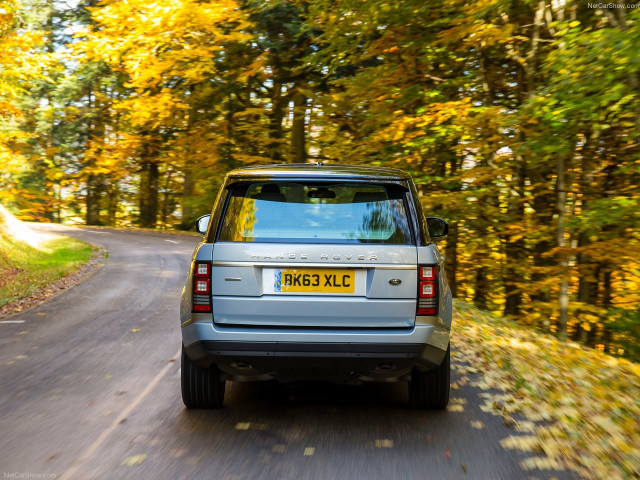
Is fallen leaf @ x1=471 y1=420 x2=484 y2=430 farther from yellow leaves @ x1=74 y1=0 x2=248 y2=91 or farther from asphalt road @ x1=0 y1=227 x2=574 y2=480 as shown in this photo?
yellow leaves @ x1=74 y1=0 x2=248 y2=91

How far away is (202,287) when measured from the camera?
4195 mm

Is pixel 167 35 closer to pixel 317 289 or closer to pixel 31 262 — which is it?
pixel 31 262

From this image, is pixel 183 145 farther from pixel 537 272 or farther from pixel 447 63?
pixel 537 272

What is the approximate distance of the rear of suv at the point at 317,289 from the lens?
4098 millimetres

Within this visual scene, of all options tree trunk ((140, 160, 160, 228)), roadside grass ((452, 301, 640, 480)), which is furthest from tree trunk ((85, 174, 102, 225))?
roadside grass ((452, 301, 640, 480))

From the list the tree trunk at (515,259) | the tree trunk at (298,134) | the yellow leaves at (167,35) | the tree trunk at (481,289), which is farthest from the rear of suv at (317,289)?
the tree trunk at (298,134)

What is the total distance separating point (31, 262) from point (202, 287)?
12.8 m

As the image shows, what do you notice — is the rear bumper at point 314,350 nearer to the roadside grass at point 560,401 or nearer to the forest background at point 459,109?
the roadside grass at point 560,401

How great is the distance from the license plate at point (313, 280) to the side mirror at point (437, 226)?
1.61 metres

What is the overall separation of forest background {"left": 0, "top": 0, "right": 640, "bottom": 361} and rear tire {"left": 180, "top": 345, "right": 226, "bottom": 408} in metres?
6.28

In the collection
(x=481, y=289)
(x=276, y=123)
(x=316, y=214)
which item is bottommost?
(x=481, y=289)

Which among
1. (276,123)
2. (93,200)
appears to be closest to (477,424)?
(276,123)

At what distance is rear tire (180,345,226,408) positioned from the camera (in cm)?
466

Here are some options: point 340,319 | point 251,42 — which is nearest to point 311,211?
point 340,319
